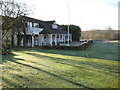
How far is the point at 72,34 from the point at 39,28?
2180 cm

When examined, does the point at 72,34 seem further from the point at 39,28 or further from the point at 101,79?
the point at 101,79

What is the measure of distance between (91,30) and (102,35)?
8.60 metres

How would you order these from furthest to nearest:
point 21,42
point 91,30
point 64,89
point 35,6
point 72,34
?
point 91,30 < point 72,34 < point 21,42 < point 35,6 < point 64,89

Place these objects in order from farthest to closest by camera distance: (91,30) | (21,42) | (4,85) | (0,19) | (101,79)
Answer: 1. (91,30)
2. (21,42)
3. (0,19)
4. (101,79)
5. (4,85)

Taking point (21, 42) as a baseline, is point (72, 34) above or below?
above

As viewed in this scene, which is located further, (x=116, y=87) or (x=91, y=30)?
(x=91, y=30)

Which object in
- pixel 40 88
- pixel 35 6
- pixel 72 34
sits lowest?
pixel 40 88

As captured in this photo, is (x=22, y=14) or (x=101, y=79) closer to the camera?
(x=101, y=79)

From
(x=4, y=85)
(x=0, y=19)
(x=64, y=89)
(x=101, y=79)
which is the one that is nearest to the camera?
(x=64, y=89)

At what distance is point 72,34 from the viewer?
1882 inches

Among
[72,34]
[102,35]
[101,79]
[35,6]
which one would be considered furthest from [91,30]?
[101,79]

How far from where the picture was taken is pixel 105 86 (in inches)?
178

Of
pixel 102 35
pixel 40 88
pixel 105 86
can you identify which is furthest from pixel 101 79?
pixel 102 35

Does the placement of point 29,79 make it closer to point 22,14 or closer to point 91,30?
point 22,14
